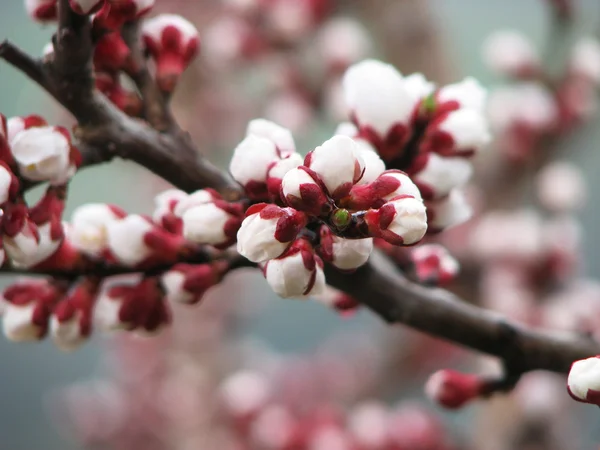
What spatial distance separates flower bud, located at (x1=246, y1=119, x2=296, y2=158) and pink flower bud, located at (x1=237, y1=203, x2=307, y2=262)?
79 mm

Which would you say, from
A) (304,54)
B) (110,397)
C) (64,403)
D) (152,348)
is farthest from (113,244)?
(64,403)

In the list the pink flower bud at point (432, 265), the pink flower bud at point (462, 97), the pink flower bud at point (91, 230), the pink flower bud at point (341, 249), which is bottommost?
the pink flower bud at point (432, 265)

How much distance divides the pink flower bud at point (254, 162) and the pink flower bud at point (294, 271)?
1.9 inches

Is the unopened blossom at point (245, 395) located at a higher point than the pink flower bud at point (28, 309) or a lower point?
lower

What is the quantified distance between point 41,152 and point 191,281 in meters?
0.12

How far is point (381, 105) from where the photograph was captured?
0.43 m

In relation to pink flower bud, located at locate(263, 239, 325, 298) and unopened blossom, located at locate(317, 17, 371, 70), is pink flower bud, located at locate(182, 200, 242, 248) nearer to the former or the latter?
pink flower bud, located at locate(263, 239, 325, 298)

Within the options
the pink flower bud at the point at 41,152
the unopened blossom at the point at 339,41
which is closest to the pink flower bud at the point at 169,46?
the pink flower bud at the point at 41,152

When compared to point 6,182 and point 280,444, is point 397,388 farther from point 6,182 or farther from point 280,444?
point 6,182

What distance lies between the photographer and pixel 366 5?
146 centimetres

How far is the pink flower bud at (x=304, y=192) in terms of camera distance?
0.31m

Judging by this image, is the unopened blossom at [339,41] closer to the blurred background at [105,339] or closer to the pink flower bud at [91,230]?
the pink flower bud at [91,230]

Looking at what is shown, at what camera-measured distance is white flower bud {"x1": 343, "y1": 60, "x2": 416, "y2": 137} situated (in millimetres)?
434

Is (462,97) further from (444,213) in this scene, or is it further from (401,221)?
(401,221)
